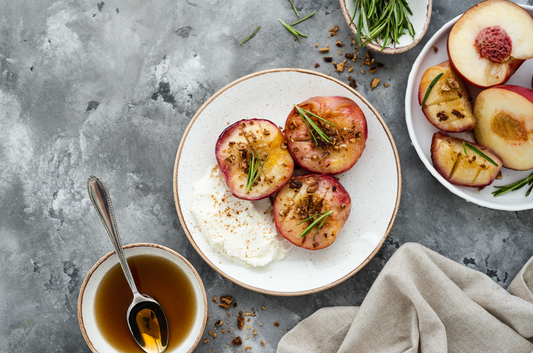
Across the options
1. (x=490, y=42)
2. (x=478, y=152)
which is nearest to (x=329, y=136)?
(x=478, y=152)

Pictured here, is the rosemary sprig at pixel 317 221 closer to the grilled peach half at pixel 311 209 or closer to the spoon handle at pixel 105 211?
the grilled peach half at pixel 311 209

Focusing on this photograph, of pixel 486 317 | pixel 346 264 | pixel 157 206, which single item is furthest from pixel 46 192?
pixel 486 317

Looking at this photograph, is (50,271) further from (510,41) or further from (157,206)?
(510,41)

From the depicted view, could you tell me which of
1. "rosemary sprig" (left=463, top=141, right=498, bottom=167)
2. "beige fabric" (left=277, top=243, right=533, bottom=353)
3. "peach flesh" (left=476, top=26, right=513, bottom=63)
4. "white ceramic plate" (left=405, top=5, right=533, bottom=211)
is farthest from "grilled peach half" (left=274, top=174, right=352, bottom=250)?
"peach flesh" (left=476, top=26, right=513, bottom=63)

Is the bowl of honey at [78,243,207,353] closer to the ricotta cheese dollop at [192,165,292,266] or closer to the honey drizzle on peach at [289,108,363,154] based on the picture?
the ricotta cheese dollop at [192,165,292,266]

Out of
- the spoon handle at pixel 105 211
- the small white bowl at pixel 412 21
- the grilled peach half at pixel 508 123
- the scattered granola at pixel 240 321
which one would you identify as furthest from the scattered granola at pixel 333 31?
the scattered granola at pixel 240 321

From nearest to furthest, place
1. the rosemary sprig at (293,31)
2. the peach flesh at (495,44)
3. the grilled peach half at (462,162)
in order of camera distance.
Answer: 1. the peach flesh at (495,44)
2. the grilled peach half at (462,162)
3. the rosemary sprig at (293,31)
